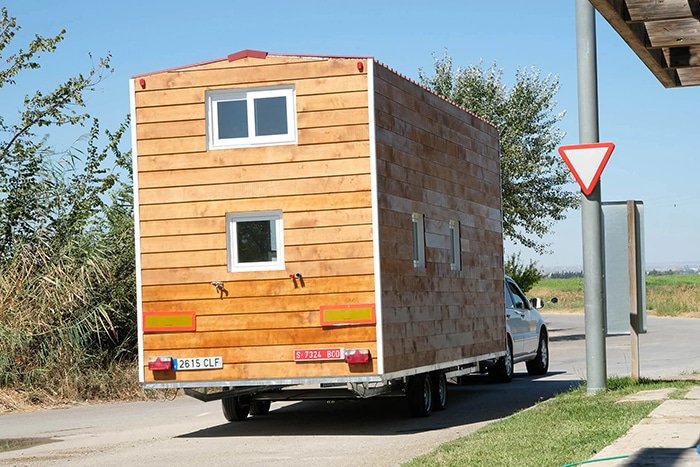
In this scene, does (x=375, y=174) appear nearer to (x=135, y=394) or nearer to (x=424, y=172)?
(x=424, y=172)

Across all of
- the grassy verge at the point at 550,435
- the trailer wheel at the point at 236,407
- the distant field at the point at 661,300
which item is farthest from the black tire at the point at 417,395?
the distant field at the point at 661,300

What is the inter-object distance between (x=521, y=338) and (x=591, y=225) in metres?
6.10

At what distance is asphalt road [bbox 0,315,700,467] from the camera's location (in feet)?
38.8

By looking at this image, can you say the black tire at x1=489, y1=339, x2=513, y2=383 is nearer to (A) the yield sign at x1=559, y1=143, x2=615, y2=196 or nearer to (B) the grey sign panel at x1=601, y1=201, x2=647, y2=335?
(B) the grey sign panel at x1=601, y1=201, x2=647, y2=335

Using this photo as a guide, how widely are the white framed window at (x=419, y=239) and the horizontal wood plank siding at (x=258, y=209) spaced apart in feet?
5.47

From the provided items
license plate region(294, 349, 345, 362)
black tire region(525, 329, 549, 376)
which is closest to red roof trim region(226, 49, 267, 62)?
license plate region(294, 349, 345, 362)

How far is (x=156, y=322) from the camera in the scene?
13.8 m

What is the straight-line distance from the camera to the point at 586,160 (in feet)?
48.4

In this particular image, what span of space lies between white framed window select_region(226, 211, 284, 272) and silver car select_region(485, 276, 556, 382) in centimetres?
592

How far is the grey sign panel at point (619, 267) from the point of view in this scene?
50.6ft

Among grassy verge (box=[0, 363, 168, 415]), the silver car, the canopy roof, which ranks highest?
the canopy roof

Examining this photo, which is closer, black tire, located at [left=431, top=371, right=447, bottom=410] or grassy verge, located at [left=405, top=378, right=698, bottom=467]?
grassy verge, located at [left=405, top=378, right=698, bottom=467]

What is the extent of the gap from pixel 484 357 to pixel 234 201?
17.1ft

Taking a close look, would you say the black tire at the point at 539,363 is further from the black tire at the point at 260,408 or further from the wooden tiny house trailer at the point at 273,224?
the wooden tiny house trailer at the point at 273,224
